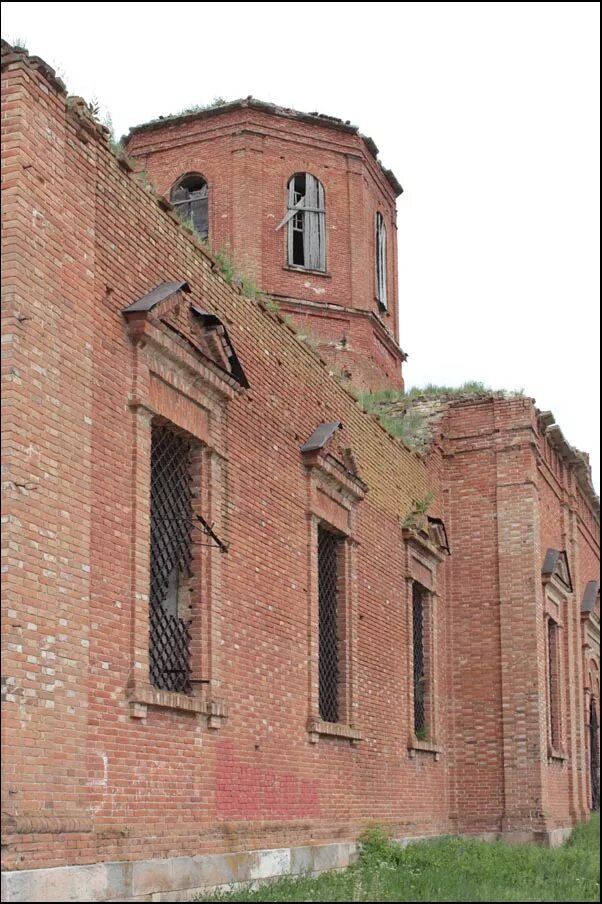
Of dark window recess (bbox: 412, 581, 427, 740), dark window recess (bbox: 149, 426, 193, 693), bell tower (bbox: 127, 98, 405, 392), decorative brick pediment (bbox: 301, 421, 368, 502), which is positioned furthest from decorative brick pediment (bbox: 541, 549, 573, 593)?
dark window recess (bbox: 149, 426, 193, 693)

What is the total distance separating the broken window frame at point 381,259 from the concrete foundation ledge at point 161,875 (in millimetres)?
14457

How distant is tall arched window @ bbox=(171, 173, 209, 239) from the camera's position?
2423cm

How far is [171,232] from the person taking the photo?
11227 millimetres

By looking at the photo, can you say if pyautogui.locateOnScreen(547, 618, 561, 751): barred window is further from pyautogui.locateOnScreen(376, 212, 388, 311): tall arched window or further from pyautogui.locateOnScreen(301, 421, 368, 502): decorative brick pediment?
pyautogui.locateOnScreen(376, 212, 388, 311): tall arched window

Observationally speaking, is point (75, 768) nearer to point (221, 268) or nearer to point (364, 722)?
point (221, 268)

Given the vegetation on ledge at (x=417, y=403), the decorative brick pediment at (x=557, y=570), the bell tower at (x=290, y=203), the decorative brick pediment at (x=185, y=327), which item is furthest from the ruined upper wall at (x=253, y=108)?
the decorative brick pediment at (x=185, y=327)

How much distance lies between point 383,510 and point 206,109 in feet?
36.6

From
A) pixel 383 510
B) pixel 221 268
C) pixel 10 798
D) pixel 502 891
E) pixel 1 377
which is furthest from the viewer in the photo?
pixel 383 510

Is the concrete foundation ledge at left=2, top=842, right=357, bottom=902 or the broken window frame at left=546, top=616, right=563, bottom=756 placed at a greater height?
the broken window frame at left=546, top=616, right=563, bottom=756

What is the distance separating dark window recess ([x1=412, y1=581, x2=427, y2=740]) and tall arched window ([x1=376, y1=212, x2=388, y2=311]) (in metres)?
8.62

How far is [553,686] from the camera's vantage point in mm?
21391

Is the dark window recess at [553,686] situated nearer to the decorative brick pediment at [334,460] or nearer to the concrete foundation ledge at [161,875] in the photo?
the decorative brick pediment at [334,460]

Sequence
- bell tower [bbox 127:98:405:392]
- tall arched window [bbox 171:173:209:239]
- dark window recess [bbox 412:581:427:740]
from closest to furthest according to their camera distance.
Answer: dark window recess [bbox 412:581:427:740] → bell tower [bbox 127:98:405:392] → tall arched window [bbox 171:173:209:239]

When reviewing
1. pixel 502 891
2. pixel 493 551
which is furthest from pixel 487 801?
pixel 502 891
